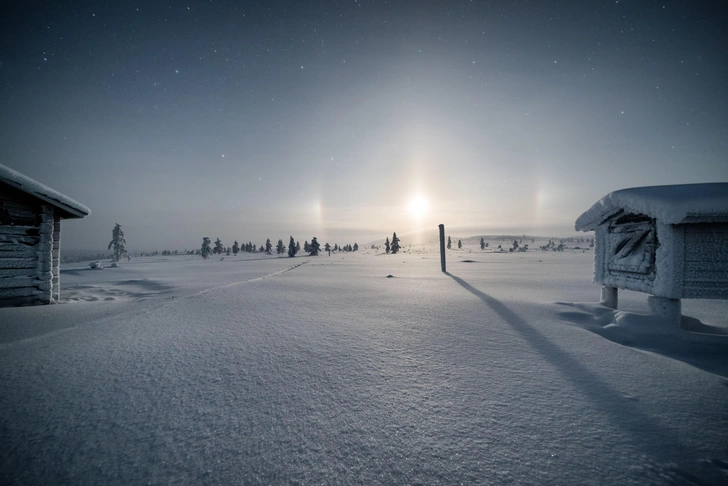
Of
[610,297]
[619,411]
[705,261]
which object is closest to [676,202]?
[705,261]

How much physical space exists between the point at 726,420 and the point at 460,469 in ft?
7.39

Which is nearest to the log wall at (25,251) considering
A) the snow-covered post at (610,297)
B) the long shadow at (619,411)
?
the long shadow at (619,411)

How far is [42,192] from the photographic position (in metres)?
6.57

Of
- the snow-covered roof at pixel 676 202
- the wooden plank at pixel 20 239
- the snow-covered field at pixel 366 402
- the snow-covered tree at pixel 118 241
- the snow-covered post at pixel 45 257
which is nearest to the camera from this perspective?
the snow-covered field at pixel 366 402

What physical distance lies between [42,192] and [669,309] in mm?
13605

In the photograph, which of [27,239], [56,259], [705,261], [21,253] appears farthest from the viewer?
[56,259]

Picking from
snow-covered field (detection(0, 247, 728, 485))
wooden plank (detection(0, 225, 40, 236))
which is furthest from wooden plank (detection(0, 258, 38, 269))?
snow-covered field (detection(0, 247, 728, 485))

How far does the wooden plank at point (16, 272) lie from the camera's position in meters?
6.25

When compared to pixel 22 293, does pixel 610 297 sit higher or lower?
higher

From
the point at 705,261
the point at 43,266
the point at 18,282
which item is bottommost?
the point at 18,282

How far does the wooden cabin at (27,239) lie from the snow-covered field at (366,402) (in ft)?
10.00

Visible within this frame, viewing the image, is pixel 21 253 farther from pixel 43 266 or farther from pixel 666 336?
pixel 666 336

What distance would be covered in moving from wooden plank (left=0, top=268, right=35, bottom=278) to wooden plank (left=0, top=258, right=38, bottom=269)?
8 cm

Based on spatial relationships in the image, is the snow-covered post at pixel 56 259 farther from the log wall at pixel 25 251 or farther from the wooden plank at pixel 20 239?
the wooden plank at pixel 20 239
